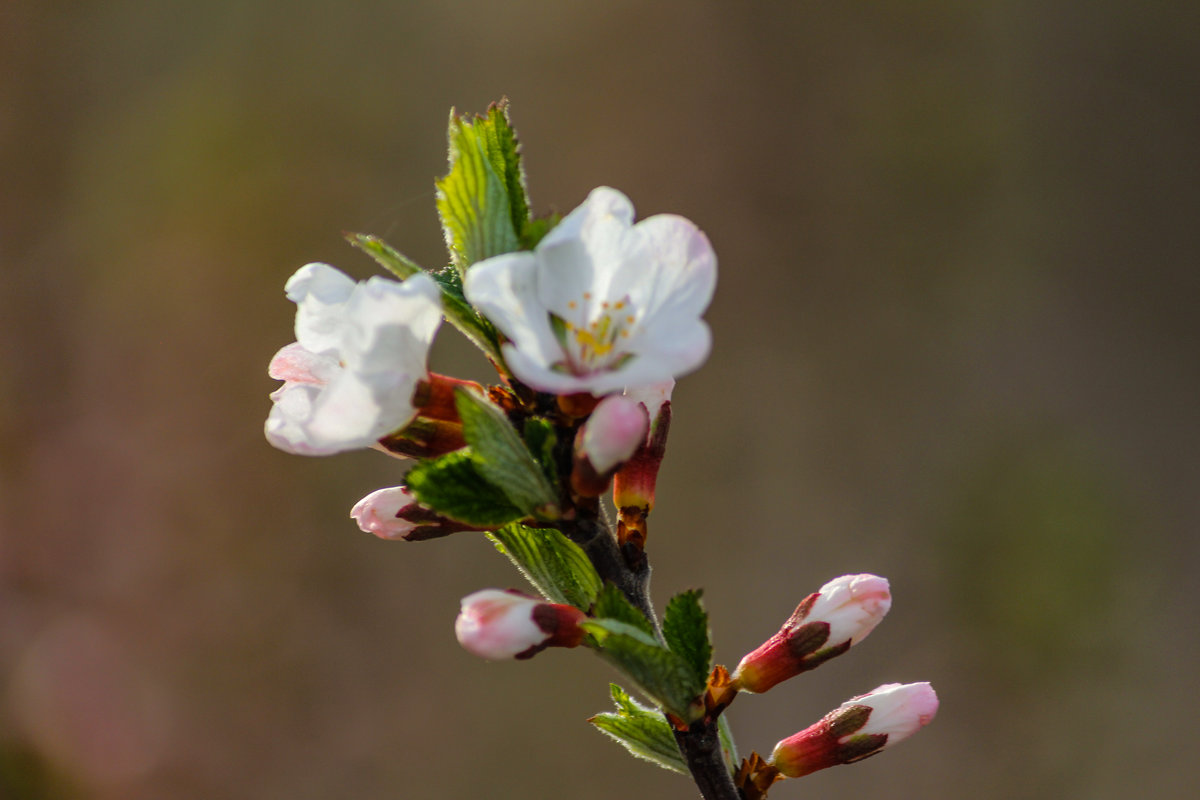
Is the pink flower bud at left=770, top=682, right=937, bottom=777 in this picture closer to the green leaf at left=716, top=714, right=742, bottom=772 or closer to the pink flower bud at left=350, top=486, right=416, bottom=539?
the green leaf at left=716, top=714, right=742, bottom=772

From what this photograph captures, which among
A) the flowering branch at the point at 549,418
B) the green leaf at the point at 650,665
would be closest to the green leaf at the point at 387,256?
the flowering branch at the point at 549,418

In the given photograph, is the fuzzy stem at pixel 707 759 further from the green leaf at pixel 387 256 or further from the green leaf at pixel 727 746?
the green leaf at pixel 387 256

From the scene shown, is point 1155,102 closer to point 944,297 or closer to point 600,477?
point 944,297

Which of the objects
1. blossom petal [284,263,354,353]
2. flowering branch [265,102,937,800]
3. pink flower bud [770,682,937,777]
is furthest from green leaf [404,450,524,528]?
pink flower bud [770,682,937,777]

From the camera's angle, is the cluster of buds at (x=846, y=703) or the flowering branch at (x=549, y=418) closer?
the flowering branch at (x=549, y=418)

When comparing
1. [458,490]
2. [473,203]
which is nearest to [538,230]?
[473,203]

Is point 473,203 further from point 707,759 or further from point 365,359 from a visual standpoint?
point 707,759
